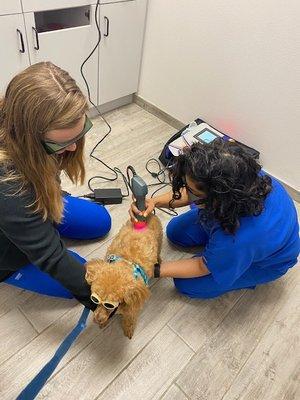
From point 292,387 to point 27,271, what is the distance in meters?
0.93

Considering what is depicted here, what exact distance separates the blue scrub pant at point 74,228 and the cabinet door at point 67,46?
2.51ft

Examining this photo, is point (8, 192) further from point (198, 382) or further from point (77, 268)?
point (198, 382)

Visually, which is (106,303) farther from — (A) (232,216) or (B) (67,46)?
(B) (67,46)

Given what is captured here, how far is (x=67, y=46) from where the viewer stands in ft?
5.10

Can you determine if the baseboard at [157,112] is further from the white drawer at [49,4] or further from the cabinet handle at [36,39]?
the cabinet handle at [36,39]

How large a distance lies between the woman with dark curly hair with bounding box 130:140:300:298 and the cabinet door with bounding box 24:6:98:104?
980mm

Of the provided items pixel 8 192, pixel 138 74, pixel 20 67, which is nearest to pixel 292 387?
pixel 8 192

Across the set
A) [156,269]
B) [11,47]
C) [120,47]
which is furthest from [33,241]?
[120,47]

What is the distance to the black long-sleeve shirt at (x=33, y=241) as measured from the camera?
686mm

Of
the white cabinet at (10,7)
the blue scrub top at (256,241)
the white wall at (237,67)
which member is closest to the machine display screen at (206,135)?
the white wall at (237,67)

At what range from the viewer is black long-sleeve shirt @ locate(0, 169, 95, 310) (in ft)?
2.25

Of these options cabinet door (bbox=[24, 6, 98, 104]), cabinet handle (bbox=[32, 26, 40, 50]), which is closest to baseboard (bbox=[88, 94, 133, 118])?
cabinet door (bbox=[24, 6, 98, 104])

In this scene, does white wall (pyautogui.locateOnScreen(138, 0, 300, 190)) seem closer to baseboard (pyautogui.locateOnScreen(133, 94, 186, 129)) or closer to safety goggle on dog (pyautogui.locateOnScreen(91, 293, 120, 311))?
baseboard (pyautogui.locateOnScreen(133, 94, 186, 129))

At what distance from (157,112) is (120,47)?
18.3 inches
